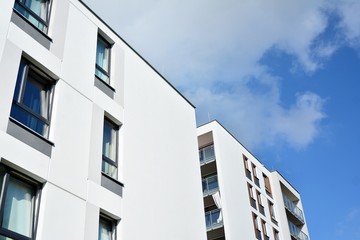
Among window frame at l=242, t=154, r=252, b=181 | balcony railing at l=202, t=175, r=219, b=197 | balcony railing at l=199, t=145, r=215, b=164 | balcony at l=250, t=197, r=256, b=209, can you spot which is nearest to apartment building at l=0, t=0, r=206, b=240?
balcony railing at l=202, t=175, r=219, b=197

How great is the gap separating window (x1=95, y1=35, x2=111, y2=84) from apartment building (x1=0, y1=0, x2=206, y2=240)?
0.04 m

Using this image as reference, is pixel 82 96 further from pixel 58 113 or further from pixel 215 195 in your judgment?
pixel 215 195

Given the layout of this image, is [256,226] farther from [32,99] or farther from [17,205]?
[17,205]

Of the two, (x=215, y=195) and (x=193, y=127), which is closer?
(x=193, y=127)

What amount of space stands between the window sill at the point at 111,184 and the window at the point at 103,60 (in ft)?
12.9

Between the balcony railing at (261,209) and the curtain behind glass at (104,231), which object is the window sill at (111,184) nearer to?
the curtain behind glass at (104,231)

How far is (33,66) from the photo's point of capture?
13.2 meters

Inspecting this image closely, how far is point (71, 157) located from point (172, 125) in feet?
25.4

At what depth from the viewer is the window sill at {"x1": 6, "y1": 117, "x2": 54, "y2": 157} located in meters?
11.3

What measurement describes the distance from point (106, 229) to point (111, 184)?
4.52 ft

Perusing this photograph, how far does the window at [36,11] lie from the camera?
13.6 metres

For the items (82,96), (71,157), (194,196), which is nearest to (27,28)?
(82,96)

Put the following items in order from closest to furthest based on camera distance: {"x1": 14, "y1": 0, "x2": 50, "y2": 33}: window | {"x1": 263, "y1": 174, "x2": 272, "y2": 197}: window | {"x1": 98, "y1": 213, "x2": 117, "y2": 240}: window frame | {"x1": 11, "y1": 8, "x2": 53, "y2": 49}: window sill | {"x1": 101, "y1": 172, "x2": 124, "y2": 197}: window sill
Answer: {"x1": 11, "y1": 8, "x2": 53, "y2": 49}: window sill → {"x1": 98, "y1": 213, "x2": 117, "y2": 240}: window frame → {"x1": 14, "y1": 0, "x2": 50, "y2": 33}: window → {"x1": 101, "y1": 172, "x2": 124, "y2": 197}: window sill → {"x1": 263, "y1": 174, "x2": 272, "y2": 197}: window

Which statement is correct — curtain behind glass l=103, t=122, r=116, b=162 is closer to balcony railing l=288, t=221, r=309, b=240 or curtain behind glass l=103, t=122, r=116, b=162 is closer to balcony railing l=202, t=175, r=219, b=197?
balcony railing l=202, t=175, r=219, b=197
